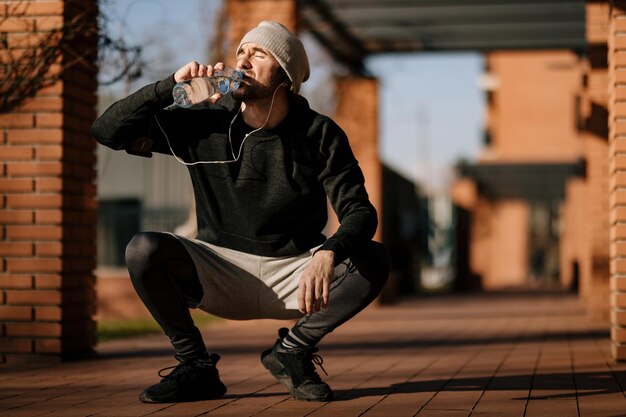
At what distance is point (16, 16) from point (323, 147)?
2907 millimetres

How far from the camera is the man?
457cm

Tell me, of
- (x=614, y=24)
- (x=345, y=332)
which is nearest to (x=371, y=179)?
(x=345, y=332)

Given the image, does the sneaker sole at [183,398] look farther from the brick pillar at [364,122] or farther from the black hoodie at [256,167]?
the brick pillar at [364,122]

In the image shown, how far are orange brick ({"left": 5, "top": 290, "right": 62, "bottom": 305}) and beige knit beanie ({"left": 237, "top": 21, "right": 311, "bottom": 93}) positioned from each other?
2.73m

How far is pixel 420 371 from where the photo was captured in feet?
20.0

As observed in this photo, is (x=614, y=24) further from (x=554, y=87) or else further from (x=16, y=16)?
(x=554, y=87)

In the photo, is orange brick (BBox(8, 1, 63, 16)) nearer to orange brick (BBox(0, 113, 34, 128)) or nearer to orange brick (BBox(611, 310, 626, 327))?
orange brick (BBox(0, 113, 34, 128))

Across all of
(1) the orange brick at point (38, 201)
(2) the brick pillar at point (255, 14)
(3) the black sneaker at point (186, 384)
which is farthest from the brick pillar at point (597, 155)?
(3) the black sneaker at point (186, 384)

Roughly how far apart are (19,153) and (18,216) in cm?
40

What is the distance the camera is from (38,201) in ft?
22.1

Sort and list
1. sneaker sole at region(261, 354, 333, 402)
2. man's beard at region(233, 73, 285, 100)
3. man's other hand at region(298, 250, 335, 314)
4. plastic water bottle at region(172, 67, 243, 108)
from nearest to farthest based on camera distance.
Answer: man's other hand at region(298, 250, 335, 314)
plastic water bottle at region(172, 67, 243, 108)
man's beard at region(233, 73, 285, 100)
sneaker sole at region(261, 354, 333, 402)

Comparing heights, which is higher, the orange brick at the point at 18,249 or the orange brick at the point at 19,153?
the orange brick at the point at 19,153

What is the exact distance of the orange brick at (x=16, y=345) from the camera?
6680 mm

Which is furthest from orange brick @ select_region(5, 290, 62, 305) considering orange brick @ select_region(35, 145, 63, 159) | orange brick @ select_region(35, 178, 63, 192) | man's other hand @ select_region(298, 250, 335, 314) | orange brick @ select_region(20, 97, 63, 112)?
man's other hand @ select_region(298, 250, 335, 314)
